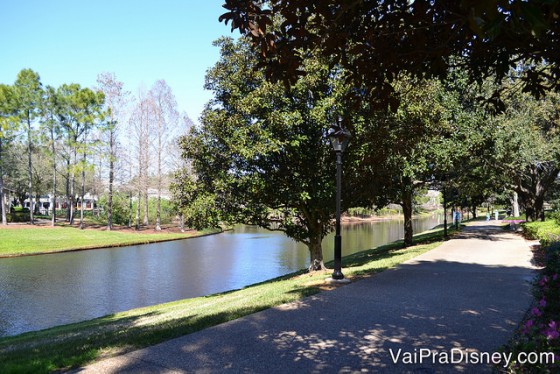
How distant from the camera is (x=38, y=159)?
163 ft

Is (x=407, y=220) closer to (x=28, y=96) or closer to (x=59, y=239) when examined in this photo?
(x=59, y=239)

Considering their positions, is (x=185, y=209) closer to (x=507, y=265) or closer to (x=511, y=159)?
(x=507, y=265)

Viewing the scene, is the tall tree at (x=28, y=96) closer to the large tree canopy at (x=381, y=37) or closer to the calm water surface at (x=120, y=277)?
the calm water surface at (x=120, y=277)

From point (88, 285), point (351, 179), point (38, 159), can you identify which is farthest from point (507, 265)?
point (38, 159)

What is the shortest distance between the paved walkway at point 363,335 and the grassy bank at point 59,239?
26.8 m

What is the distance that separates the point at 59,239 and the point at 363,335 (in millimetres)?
33362

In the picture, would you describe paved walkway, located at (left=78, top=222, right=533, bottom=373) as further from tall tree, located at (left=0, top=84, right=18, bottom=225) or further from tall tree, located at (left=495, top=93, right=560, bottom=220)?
tall tree, located at (left=0, top=84, right=18, bottom=225)

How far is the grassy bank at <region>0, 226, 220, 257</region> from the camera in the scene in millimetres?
28359

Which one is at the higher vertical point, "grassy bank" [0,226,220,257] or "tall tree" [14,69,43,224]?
"tall tree" [14,69,43,224]

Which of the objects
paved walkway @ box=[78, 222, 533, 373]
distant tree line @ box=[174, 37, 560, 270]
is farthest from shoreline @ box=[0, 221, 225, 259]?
paved walkway @ box=[78, 222, 533, 373]

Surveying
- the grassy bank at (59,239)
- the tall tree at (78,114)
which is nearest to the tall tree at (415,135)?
the grassy bank at (59,239)

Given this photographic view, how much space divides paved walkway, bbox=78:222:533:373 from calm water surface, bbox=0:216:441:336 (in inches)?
352

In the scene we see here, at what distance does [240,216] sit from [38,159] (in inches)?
1849

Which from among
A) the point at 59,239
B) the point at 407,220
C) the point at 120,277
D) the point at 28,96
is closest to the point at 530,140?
the point at 407,220
